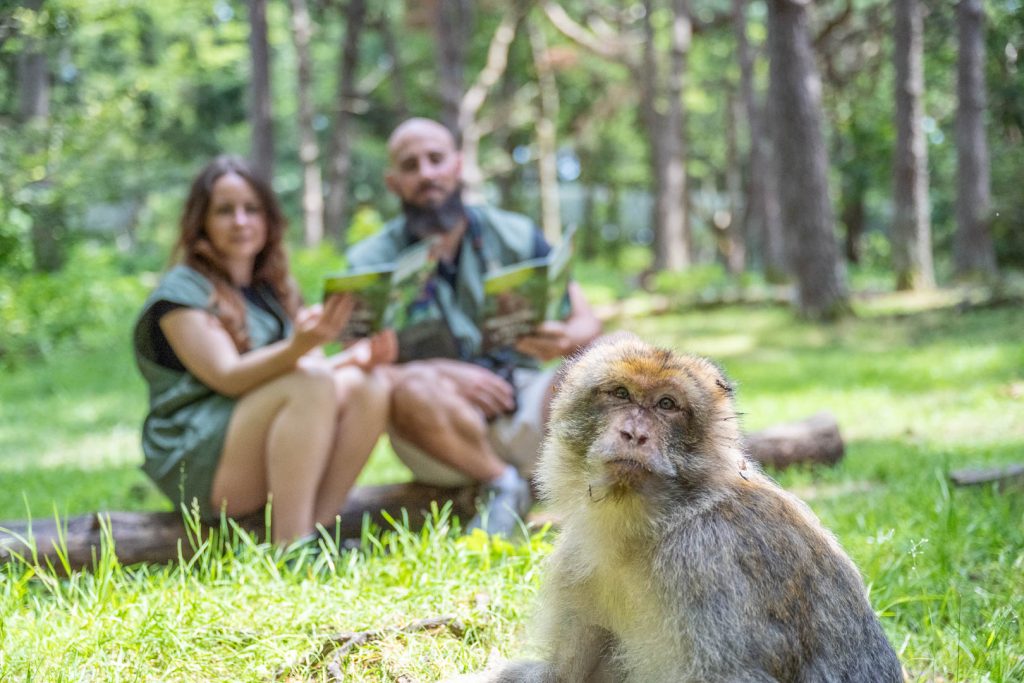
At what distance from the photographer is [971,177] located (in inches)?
494

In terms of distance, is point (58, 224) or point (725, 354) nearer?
point (58, 224)

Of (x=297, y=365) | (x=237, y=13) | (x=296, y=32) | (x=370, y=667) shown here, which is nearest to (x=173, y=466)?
(x=297, y=365)

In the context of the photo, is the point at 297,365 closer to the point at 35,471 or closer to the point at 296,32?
the point at 35,471

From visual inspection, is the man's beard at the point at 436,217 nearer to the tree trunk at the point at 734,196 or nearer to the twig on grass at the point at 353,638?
the twig on grass at the point at 353,638

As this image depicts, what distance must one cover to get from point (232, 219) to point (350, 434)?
1.08m

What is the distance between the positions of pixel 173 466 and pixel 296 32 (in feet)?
42.9

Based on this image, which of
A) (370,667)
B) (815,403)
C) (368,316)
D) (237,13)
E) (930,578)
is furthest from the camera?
(237,13)

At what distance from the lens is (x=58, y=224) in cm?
586

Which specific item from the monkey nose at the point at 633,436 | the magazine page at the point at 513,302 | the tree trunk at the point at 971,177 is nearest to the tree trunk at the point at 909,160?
the tree trunk at the point at 971,177

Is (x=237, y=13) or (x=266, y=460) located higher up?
(x=237, y=13)

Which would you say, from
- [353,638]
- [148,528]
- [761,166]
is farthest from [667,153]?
[353,638]

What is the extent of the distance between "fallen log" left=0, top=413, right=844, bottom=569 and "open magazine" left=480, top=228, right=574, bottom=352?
771mm

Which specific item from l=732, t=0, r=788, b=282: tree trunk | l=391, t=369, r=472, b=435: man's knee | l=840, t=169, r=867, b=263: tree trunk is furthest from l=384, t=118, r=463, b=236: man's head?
l=840, t=169, r=867, b=263: tree trunk

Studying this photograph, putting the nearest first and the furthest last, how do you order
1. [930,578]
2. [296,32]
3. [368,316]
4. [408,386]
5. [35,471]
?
1. [930,578]
2. [368,316]
3. [408,386]
4. [35,471]
5. [296,32]
